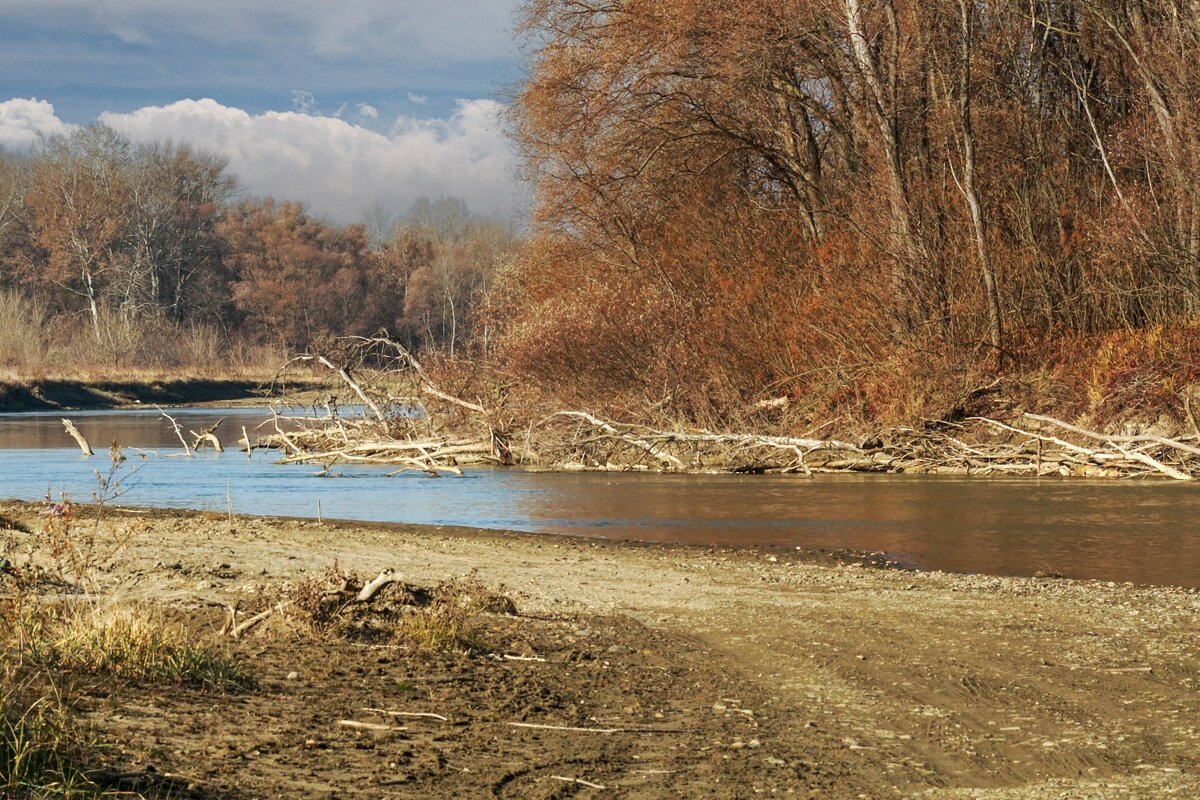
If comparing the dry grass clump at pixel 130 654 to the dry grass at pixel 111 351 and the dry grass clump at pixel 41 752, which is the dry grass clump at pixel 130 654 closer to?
the dry grass clump at pixel 41 752

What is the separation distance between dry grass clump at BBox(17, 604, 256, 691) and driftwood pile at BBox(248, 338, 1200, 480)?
1668cm

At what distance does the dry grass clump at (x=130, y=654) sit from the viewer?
6426 mm

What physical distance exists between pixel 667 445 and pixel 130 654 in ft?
60.5

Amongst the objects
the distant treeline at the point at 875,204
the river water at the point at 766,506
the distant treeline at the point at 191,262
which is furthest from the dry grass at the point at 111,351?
the distant treeline at the point at 875,204

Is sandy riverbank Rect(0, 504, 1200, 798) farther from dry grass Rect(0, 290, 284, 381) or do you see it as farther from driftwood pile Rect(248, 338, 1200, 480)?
dry grass Rect(0, 290, 284, 381)

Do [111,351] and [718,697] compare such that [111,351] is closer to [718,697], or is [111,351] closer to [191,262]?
[191,262]

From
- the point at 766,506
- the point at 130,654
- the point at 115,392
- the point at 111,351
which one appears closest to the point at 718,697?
the point at 130,654

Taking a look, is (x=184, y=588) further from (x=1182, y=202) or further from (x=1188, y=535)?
(x=1182, y=202)

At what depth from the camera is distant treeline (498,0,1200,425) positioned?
79.9 feet

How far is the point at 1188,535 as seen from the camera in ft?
49.7

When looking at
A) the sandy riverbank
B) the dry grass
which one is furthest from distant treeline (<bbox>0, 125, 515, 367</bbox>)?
the sandy riverbank

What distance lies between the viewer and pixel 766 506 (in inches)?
736

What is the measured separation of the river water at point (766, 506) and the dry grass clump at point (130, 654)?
8606 millimetres

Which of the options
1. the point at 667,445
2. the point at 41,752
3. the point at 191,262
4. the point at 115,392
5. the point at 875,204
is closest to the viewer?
the point at 41,752
